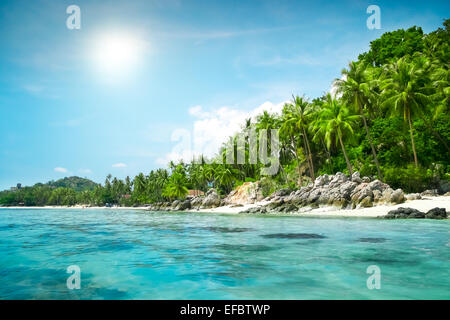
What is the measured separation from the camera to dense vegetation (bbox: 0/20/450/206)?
95.7 ft

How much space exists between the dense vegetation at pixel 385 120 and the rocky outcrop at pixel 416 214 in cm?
1015

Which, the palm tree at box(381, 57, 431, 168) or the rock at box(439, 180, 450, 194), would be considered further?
the palm tree at box(381, 57, 431, 168)

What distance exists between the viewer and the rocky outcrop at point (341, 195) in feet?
78.8

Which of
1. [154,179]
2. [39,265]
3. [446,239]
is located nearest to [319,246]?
[446,239]

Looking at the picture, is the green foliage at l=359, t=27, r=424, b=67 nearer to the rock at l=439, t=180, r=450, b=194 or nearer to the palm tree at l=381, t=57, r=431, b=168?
the palm tree at l=381, t=57, r=431, b=168

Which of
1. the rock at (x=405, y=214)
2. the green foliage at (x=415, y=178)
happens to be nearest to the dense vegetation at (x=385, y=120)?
the green foliage at (x=415, y=178)

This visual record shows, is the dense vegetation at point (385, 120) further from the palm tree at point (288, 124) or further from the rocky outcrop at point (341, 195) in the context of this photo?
the rocky outcrop at point (341, 195)

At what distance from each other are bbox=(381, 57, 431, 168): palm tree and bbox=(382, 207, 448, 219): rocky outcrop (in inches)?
436

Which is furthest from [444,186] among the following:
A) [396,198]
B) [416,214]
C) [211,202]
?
[211,202]

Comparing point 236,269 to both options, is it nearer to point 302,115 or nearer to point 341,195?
point 341,195

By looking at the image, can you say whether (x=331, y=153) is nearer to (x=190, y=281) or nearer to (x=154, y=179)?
(x=190, y=281)

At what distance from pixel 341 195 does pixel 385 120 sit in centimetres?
1307

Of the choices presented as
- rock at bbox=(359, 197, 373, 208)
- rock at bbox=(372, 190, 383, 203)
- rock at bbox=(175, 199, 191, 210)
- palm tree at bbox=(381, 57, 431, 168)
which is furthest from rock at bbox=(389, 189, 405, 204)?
rock at bbox=(175, 199, 191, 210)

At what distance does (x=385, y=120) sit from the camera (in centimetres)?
3406
